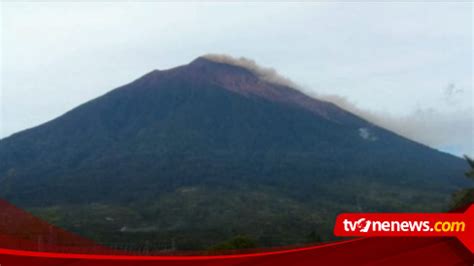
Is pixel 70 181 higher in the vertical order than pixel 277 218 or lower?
higher

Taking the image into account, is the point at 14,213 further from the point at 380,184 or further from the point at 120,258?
the point at 380,184

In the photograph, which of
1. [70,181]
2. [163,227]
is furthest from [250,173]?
[163,227]

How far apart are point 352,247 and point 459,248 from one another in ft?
7.33

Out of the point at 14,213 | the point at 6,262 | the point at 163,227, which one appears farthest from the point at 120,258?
the point at 163,227

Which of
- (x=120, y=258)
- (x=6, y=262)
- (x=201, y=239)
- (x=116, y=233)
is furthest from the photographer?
(x=116, y=233)

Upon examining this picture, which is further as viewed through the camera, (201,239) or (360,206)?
(360,206)

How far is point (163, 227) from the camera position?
449 feet

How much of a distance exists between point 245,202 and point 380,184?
5088cm

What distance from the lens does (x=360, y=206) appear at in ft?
536

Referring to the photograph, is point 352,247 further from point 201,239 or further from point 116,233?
point 116,233

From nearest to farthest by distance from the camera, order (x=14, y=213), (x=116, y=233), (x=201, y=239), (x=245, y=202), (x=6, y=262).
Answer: (x=6, y=262), (x=14, y=213), (x=201, y=239), (x=116, y=233), (x=245, y=202)

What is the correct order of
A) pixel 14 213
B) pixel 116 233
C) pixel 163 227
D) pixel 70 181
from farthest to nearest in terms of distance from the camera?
pixel 70 181
pixel 163 227
pixel 116 233
pixel 14 213

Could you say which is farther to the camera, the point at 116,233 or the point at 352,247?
the point at 116,233

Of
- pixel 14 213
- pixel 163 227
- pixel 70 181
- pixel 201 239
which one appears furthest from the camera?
pixel 70 181
